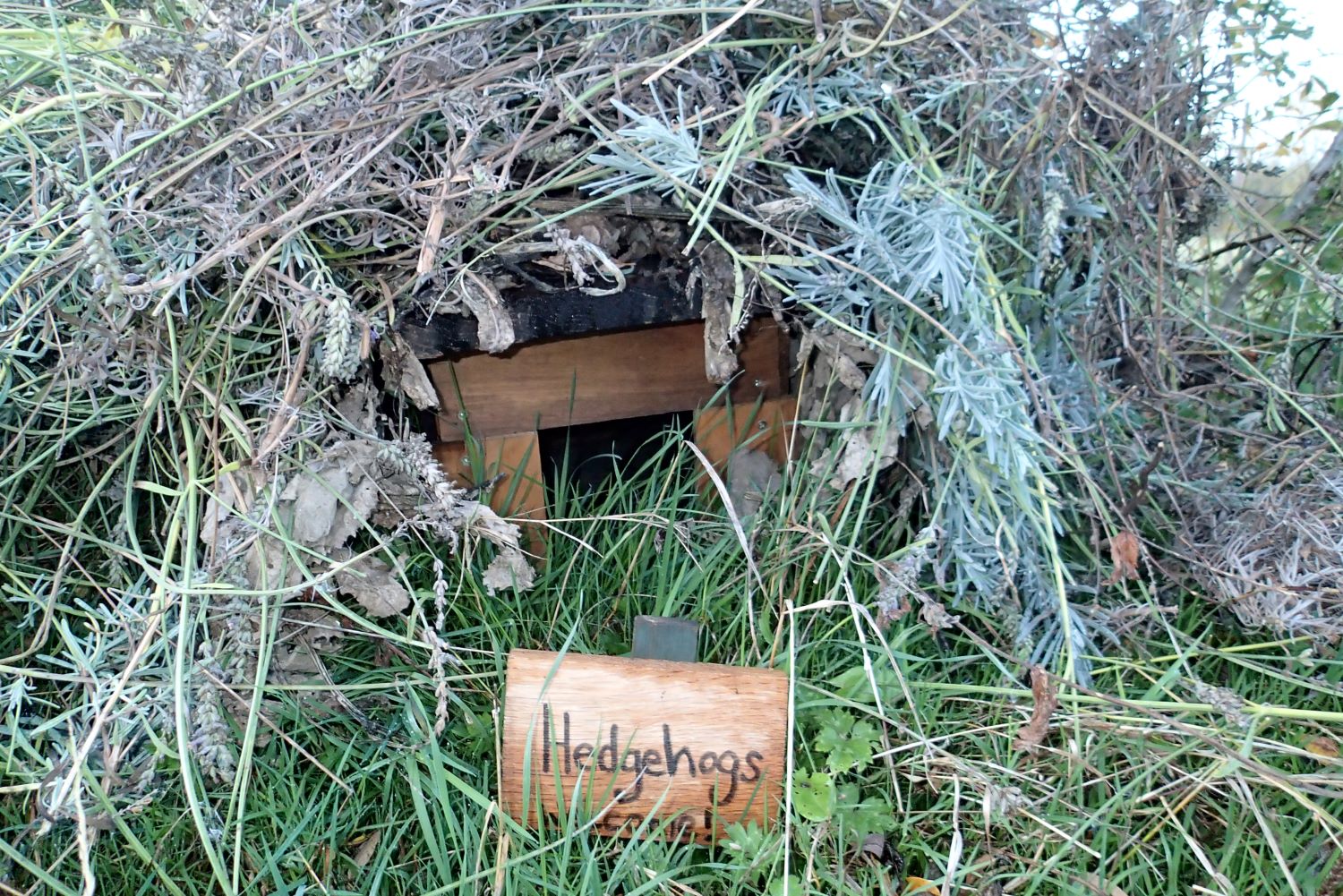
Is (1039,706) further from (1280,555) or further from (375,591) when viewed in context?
(375,591)

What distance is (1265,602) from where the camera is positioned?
1.52m

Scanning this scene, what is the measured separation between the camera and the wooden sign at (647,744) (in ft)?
4.46

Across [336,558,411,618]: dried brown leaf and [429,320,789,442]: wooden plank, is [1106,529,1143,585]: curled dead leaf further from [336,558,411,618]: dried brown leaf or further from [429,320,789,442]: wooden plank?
[336,558,411,618]: dried brown leaf

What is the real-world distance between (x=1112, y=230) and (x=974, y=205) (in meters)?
0.31

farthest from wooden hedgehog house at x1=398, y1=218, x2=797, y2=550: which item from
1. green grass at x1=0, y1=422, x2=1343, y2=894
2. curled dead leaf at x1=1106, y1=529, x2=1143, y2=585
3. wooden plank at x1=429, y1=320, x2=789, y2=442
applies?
curled dead leaf at x1=1106, y1=529, x2=1143, y2=585

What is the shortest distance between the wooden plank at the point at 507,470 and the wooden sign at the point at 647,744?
1.40ft

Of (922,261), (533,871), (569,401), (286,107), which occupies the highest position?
(286,107)

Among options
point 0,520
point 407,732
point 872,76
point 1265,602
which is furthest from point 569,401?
point 1265,602

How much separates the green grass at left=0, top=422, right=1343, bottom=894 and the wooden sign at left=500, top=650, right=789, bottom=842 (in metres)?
0.05

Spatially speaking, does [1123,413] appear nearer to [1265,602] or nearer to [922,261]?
[1265,602]

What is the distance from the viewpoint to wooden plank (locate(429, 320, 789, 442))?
172 cm

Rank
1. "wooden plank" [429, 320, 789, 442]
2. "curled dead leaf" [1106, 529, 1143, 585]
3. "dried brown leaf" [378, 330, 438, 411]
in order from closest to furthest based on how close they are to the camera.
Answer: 1. "curled dead leaf" [1106, 529, 1143, 585]
2. "dried brown leaf" [378, 330, 438, 411]
3. "wooden plank" [429, 320, 789, 442]

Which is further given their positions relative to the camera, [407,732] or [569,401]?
[569,401]

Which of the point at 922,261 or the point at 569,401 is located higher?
the point at 922,261
